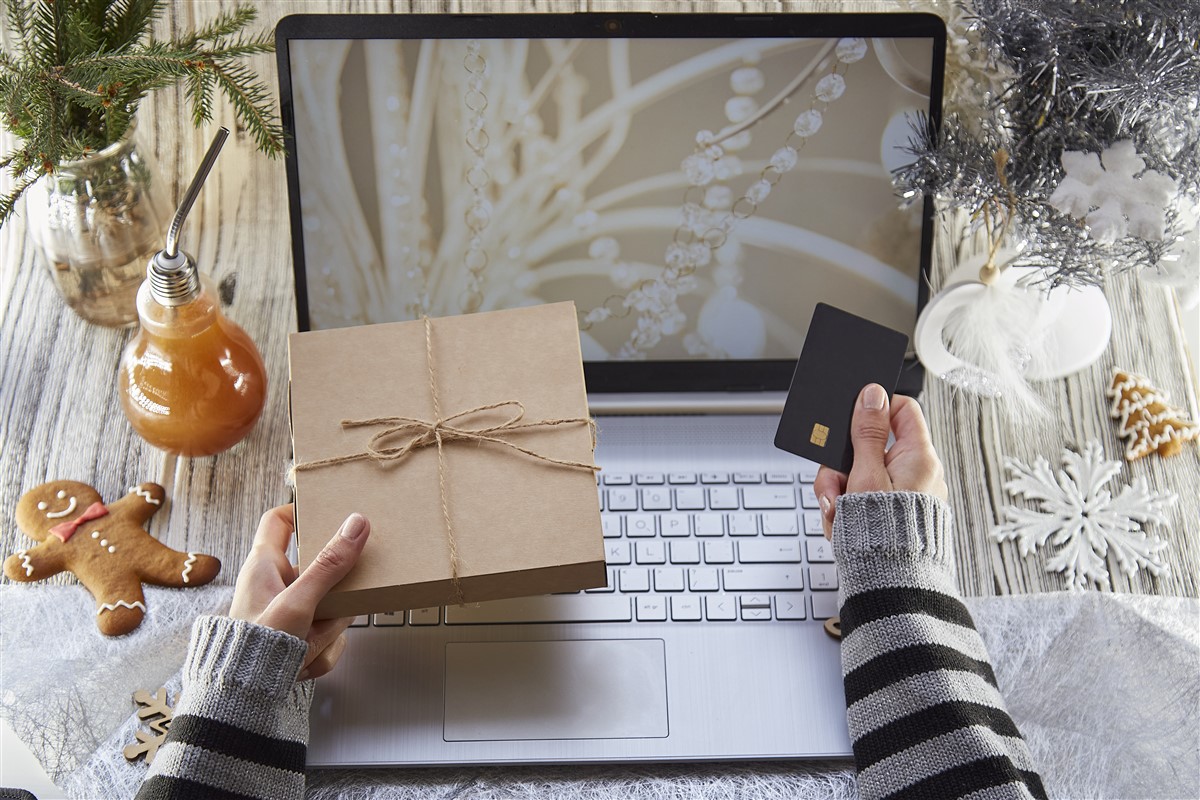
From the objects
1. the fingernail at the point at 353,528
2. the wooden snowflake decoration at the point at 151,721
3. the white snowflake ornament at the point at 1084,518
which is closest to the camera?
the fingernail at the point at 353,528

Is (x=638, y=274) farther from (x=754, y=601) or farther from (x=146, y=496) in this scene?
(x=146, y=496)

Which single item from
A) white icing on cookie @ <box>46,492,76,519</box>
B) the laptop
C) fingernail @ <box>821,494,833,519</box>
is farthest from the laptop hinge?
white icing on cookie @ <box>46,492,76,519</box>

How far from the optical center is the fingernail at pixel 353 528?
617 mm

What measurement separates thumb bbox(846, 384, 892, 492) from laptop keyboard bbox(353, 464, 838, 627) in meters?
0.08

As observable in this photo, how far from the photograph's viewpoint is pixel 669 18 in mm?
804

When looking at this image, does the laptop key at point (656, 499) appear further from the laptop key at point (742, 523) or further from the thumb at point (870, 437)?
the thumb at point (870, 437)

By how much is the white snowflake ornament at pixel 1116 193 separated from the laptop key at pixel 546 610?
0.43 metres

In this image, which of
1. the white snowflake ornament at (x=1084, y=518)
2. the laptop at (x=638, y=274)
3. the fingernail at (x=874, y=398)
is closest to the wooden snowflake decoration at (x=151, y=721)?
the laptop at (x=638, y=274)

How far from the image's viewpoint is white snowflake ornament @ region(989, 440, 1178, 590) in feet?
2.73

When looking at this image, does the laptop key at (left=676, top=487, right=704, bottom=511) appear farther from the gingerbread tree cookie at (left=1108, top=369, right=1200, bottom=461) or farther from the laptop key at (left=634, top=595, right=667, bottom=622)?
the gingerbread tree cookie at (left=1108, top=369, right=1200, bottom=461)

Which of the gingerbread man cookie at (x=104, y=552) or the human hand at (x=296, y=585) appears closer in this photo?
the human hand at (x=296, y=585)

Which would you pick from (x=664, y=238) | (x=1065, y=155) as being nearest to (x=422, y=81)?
(x=664, y=238)

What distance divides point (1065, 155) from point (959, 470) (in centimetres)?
28

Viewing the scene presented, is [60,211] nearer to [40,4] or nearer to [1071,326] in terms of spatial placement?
[40,4]
